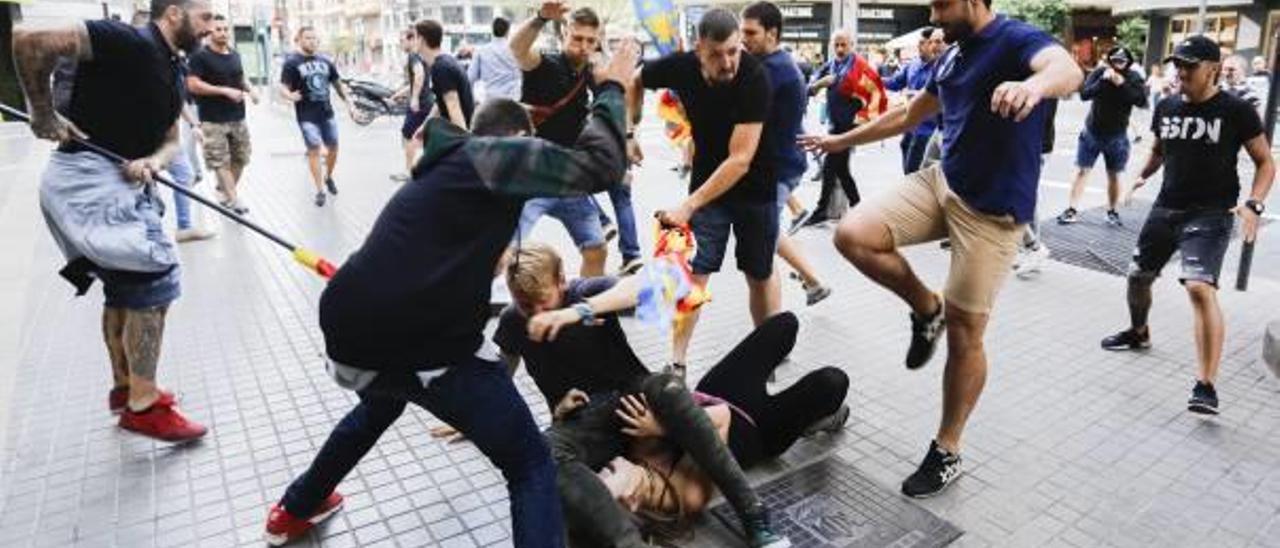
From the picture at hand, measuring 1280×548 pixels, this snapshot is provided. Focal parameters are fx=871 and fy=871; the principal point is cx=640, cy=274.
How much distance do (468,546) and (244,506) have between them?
0.91 metres

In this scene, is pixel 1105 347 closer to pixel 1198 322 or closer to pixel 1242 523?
pixel 1198 322

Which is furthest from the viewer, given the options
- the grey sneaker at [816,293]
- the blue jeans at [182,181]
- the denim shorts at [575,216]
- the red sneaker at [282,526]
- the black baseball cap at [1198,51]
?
the blue jeans at [182,181]

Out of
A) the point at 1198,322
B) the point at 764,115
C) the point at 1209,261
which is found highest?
the point at 764,115

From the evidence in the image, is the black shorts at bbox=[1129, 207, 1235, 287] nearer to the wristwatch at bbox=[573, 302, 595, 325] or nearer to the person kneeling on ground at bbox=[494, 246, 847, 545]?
the person kneeling on ground at bbox=[494, 246, 847, 545]

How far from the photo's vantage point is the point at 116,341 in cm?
371

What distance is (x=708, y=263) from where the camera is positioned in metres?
4.12

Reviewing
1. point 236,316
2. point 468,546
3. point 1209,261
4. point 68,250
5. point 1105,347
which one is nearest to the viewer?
point 468,546

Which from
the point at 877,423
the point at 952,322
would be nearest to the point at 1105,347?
the point at 877,423

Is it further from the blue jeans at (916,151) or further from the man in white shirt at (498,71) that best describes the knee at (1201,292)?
the man in white shirt at (498,71)

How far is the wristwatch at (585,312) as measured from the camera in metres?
2.65

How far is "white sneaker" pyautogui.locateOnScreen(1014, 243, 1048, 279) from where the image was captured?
248 inches

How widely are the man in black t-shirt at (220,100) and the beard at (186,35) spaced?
14.4 ft

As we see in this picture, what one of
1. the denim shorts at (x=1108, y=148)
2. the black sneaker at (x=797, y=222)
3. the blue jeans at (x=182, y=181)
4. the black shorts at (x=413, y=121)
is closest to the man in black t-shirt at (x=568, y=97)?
the black sneaker at (x=797, y=222)

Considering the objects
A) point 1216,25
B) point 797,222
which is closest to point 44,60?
point 797,222
